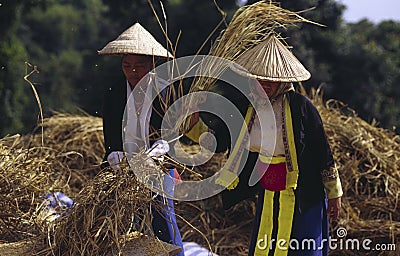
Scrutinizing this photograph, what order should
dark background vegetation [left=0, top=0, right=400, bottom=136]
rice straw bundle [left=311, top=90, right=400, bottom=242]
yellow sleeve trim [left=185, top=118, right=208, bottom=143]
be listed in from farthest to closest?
dark background vegetation [left=0, top=0, right=400, bottom=136] < rice straw bundle [left=311, top=90, right=400, bottom=242] < yellow sleeve trim [left=185, top=118, right=208, bottom=143]

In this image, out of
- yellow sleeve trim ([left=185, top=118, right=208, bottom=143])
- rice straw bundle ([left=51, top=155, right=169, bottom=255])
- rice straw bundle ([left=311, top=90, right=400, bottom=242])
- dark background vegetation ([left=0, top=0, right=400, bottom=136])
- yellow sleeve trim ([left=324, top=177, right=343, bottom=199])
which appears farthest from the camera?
dark background vegetation ([left=0, top=0, right=400, bottom=136])

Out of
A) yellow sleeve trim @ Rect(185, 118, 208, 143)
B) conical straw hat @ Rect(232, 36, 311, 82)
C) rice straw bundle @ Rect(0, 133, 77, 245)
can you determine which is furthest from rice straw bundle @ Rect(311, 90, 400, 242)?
rice straw bundle @ Rect(0, 133, 77, 245)

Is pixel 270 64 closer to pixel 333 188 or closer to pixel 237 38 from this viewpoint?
pixel 237 38

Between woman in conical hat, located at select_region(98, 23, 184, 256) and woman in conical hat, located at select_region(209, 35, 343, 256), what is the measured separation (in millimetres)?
391

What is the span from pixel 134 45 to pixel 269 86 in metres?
0.63

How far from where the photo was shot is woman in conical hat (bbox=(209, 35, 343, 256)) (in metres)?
2.49

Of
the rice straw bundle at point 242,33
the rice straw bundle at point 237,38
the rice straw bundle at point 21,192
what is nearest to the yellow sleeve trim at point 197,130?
the rice straw bundle at point 237,38

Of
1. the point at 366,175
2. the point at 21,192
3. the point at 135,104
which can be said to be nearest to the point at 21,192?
the point at 21,192

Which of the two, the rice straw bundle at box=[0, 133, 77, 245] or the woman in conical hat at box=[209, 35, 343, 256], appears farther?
the rice straw bundle at box=[0, 133, 77, 245]

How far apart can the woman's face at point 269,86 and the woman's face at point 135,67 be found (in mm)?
551

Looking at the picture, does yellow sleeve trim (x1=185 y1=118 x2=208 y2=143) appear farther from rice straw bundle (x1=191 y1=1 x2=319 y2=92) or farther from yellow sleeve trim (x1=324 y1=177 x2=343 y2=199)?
yellow sleeve trim (x1=324 y1=177 x2=343 y2=199)

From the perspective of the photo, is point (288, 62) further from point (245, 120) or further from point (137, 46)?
point (137, 46)

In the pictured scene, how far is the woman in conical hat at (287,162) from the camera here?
249 cm

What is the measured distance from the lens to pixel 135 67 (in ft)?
8.83
